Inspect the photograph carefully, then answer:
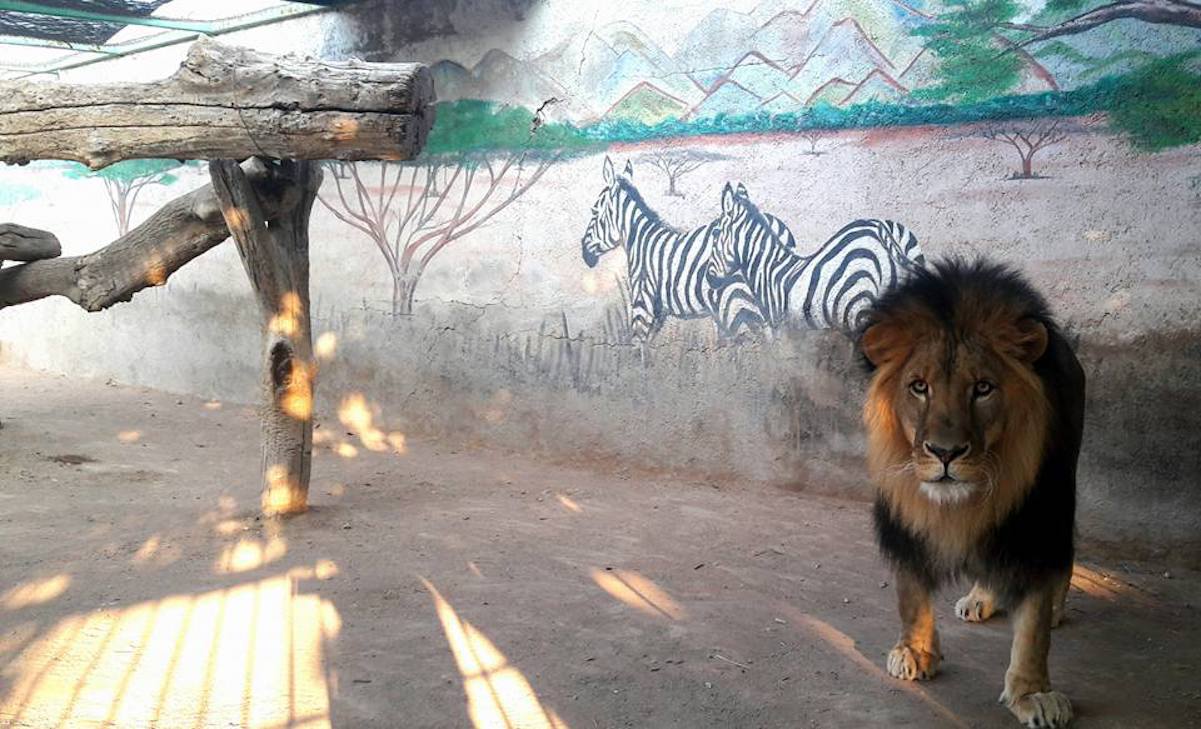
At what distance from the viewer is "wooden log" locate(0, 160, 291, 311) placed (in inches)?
214

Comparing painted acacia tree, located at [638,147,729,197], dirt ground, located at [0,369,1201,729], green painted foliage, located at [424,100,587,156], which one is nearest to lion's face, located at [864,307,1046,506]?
dirt ground, located at [0,369,1201,729]

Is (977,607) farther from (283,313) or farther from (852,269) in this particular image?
(283,313)

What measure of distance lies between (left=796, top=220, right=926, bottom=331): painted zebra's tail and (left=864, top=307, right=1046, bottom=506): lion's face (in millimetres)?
2458

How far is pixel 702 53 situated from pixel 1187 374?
341 cm

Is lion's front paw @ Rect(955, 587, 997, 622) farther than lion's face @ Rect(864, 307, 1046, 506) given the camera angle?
Yes

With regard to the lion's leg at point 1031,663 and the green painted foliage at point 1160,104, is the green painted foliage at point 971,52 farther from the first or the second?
the lion's leg at point 1031,663

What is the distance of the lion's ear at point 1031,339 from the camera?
10.5ft

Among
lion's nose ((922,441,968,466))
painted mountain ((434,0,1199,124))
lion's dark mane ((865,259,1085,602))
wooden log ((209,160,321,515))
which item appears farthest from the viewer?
wooden log ((209,160,321,515))

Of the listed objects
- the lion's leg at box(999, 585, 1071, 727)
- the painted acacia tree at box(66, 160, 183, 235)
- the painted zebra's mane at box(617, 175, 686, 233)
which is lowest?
the lion's leg at box(999, 585, 1071, 727)

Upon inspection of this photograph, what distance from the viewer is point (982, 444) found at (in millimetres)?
3148

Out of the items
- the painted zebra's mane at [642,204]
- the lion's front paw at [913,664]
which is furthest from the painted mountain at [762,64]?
the lion's front paw at [913,664]

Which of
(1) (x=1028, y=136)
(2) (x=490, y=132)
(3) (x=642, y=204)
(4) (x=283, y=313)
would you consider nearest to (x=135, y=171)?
(2) (x=490, y=132)

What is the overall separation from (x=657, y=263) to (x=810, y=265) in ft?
3.54

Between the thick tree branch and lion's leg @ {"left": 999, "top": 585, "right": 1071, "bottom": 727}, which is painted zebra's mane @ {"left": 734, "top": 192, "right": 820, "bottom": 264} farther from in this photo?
lion's leg @ {"left": 999, "top": 585, "right": 1071, "bottom": 727}
